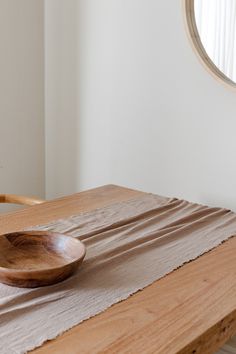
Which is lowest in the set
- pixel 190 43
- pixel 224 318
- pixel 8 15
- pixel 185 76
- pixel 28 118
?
pixel 224 318

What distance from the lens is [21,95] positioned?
2580 millimetres

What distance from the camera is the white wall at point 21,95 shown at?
8.12ft

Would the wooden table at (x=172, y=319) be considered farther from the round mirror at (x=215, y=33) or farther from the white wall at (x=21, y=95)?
the white wall at (x=21, y=95)

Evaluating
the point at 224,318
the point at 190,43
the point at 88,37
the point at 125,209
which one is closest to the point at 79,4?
the point at 88,37

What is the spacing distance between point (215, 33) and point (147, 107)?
455mm

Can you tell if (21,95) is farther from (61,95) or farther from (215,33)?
(215,33)

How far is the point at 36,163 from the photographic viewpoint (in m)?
2.72

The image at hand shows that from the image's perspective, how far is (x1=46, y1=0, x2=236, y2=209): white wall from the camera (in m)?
2.03

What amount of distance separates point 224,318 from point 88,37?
67.2 inches

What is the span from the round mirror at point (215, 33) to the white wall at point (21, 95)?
36.7 inches

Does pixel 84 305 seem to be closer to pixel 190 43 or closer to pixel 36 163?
pixel 190 43

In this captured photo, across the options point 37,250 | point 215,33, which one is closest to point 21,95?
point 215,33

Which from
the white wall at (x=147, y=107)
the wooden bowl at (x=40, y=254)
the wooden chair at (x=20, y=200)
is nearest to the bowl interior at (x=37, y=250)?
the wooden bowl at (x=40, y=254)

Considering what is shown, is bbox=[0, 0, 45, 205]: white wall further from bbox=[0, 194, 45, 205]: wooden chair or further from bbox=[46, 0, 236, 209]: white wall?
bbox=[0, 194, 45, 205]: wooden chair
